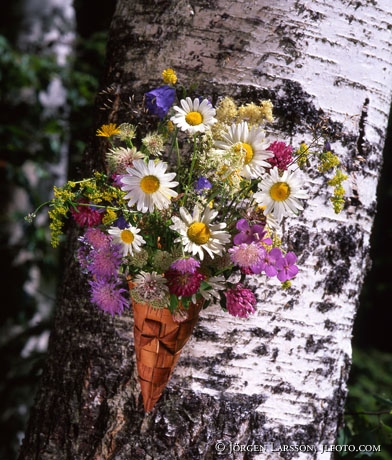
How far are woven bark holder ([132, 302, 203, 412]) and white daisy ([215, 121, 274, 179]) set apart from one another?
281 mm

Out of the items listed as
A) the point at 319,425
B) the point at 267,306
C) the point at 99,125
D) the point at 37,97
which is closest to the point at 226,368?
the point at 267,306

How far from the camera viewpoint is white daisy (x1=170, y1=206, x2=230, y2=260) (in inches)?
39.0

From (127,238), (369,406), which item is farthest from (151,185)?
(369,406)

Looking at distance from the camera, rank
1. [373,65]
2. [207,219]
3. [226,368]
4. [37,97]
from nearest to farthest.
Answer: [207,219], [226,368], [373,65], [37,97]

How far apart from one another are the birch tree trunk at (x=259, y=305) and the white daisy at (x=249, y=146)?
0.57 feet

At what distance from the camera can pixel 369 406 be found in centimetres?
398

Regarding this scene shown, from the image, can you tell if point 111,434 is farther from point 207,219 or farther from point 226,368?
point 207,219

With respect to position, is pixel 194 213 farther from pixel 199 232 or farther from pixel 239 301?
pixel 239 301

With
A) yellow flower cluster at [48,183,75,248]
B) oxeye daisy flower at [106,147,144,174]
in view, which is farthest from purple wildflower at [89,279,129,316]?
oxeye daisy flower at [106,147,144,174]

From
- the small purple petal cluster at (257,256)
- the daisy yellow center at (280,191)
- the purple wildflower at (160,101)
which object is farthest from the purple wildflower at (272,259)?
the purple wildflower at (160,101)

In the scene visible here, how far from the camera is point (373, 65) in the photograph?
1.29 m

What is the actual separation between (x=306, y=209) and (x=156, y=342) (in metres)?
0.43

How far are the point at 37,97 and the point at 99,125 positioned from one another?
5.80 ft

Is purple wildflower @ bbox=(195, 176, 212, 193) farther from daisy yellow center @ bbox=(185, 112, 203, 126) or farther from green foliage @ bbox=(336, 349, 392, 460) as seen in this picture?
green foliage @ bbox=(336, 349, 392, 460)
